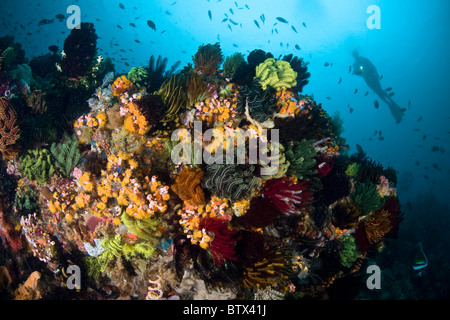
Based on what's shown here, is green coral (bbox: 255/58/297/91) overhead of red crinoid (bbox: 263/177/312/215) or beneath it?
overhead

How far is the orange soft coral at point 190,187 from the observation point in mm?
3920

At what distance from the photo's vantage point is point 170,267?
173 inches

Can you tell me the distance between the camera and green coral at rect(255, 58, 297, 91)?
5.39 m

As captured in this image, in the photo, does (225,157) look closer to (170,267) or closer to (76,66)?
(170,267)

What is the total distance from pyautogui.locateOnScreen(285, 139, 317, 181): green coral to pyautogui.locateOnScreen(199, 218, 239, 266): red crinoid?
5.71 ft

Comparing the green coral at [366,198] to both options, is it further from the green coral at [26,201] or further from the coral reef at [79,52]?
the coral reef at [79,52]

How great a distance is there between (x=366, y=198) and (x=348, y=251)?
1.42m

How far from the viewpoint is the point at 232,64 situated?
7254mm

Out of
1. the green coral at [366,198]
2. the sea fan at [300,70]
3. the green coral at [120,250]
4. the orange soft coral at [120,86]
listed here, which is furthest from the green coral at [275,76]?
the green coral at [120,250]

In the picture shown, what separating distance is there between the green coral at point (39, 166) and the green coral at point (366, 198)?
24.8 ft

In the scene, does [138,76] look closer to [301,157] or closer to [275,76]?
[275,76]

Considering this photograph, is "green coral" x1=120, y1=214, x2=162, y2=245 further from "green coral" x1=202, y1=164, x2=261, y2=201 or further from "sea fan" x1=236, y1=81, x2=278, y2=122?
"sea fan" x1=236, y1=81, x2=278, y2=122

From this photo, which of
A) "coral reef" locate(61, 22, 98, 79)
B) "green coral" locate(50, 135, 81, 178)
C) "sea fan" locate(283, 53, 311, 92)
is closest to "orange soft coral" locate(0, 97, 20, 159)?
"green coral" locate(50, 135, 81, 178)
